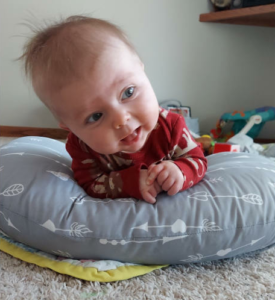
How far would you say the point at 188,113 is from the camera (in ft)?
6.32

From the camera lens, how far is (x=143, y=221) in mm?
673

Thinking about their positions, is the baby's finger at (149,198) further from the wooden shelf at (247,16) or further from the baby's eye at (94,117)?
the wooden shelf at (247,16)

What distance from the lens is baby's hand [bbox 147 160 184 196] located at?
715 millimetres

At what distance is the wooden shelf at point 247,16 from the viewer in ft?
5.05

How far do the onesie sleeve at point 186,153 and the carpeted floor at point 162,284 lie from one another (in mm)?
188

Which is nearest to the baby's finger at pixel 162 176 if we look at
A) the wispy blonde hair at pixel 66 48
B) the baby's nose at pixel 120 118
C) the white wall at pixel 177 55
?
the baby's nose at pixel 120 118

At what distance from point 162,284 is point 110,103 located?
347 mm

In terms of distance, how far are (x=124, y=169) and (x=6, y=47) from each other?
4.21 ft

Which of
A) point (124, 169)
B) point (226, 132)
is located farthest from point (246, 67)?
point (124, 169)

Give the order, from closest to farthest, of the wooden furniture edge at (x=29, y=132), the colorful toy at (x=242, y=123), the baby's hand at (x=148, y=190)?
1. the baby's hand at (x=148, y=190)
2. the colorful toy at (x=242, y=123)
3. the wooden furniture edge at (x=29, y=132)

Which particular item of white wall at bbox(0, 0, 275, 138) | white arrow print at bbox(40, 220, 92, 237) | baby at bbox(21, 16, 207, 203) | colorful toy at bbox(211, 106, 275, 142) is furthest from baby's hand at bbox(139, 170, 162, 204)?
white wall at bbox(0, 0, 275, 138)

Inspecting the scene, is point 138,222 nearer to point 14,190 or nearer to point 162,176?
point 162,176

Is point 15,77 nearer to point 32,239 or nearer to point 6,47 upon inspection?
point 6,47

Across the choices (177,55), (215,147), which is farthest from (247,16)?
(215,147)
